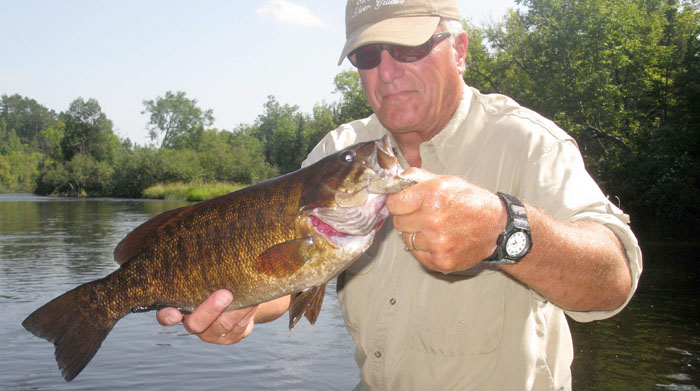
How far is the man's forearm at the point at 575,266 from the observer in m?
2.15

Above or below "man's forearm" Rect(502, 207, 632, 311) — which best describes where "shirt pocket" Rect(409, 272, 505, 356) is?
below

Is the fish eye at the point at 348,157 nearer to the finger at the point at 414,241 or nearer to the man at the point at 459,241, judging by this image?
the man at the point at 459,241

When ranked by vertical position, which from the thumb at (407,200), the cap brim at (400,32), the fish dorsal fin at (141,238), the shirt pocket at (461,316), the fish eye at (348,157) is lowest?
the shirt pocket at (461,316)

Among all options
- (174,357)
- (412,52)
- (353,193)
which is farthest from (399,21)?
(174,357)

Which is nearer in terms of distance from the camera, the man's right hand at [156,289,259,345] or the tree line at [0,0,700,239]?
the man's right hand at [156,289,259,345]

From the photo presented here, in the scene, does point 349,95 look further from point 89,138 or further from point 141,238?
point 141,238

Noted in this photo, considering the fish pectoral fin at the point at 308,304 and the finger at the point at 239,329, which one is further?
the finger at the point at 239,329

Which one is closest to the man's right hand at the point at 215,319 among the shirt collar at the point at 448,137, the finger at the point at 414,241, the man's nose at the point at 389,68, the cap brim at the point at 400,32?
the finger at the point at 414,241

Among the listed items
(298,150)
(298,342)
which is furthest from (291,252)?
(298,150)

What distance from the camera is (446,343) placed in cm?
280

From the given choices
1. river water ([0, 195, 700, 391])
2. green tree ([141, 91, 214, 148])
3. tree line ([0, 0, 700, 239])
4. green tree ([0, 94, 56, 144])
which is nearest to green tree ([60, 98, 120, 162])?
green tree ([141, 91, 214, 148])

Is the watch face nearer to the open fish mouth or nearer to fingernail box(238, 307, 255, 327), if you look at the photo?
the open fish mouth

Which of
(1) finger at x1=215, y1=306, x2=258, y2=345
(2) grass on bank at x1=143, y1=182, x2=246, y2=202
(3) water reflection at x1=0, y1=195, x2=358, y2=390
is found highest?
(1) finger at x1=215, y1=306, x2=258, y2=345

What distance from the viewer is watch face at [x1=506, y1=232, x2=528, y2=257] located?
2039 mm
